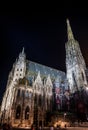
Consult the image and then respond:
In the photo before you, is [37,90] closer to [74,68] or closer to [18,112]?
[18,112]

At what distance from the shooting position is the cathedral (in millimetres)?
47125

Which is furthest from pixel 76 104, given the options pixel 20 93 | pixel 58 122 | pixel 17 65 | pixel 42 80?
pixel 17 65

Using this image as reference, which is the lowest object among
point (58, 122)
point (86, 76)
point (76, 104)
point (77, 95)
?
point (58, 122)

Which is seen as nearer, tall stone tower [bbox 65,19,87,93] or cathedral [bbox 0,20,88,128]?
cathedral [bbox 0,20,88,128]

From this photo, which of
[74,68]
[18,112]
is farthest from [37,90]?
[74,68]

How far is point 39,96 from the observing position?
182 feet

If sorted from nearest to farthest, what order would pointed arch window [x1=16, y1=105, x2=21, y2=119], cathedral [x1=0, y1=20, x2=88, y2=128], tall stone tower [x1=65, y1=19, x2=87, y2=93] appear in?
pointed arch window [x1=16, y1=105, x2=21, y2=119] → cathedral [x1=0, y1=20, x2=88, y2=128] → tall stone tower [x1=65, y1=19, x2=87, y2=93]

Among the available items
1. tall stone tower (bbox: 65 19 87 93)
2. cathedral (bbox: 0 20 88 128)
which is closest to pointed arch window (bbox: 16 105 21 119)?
cathedral (bbox: 0 20 88 128)

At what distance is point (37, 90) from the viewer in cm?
5634

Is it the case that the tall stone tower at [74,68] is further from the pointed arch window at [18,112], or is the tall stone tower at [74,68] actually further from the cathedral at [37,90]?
the pointed arch window at [18,112]

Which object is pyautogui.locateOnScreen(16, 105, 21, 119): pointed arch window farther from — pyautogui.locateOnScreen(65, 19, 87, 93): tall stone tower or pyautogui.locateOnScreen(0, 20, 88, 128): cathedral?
pyautogui.locateOnScreen(65, 19, 87, 93): tall stone tower

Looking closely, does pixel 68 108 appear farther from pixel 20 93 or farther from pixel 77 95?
pixel 20 93

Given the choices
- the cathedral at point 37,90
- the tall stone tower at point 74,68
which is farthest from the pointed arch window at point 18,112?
the tall stone tower at point 74,68

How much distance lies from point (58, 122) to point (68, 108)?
37.4ft
